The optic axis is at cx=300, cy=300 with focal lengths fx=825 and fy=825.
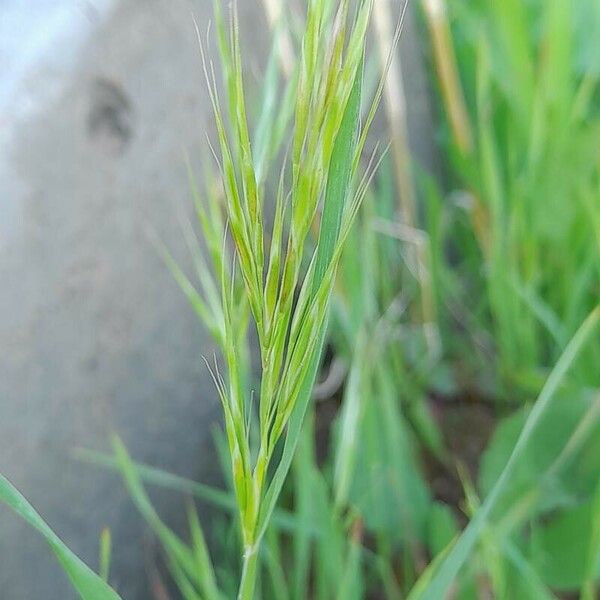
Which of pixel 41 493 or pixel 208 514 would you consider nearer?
pixel 41 493

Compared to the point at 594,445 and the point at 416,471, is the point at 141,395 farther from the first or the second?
the point at 594,445

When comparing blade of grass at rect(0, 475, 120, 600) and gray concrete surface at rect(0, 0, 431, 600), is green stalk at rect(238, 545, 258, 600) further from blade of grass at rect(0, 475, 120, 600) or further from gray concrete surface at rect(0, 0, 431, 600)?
gray concrete surface at rect(0, 0, 431, 600)

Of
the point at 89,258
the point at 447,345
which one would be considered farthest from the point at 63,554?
the point at 447,345

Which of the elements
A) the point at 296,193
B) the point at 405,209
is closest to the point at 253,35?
the point at 405,209

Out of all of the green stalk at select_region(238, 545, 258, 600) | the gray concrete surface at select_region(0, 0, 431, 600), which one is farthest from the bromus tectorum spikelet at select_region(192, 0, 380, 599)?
the gray concrete surface at select_region(0, 0, 431, 600)

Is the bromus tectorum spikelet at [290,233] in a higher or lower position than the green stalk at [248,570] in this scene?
higher

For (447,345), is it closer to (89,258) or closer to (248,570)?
(89,258)

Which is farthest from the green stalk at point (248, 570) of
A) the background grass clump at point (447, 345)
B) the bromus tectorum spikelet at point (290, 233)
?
the background grass clump at point (447, 345)

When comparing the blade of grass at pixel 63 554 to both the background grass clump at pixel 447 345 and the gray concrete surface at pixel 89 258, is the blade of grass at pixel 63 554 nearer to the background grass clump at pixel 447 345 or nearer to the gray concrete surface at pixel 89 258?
the background grass clump at pixel 447 345
